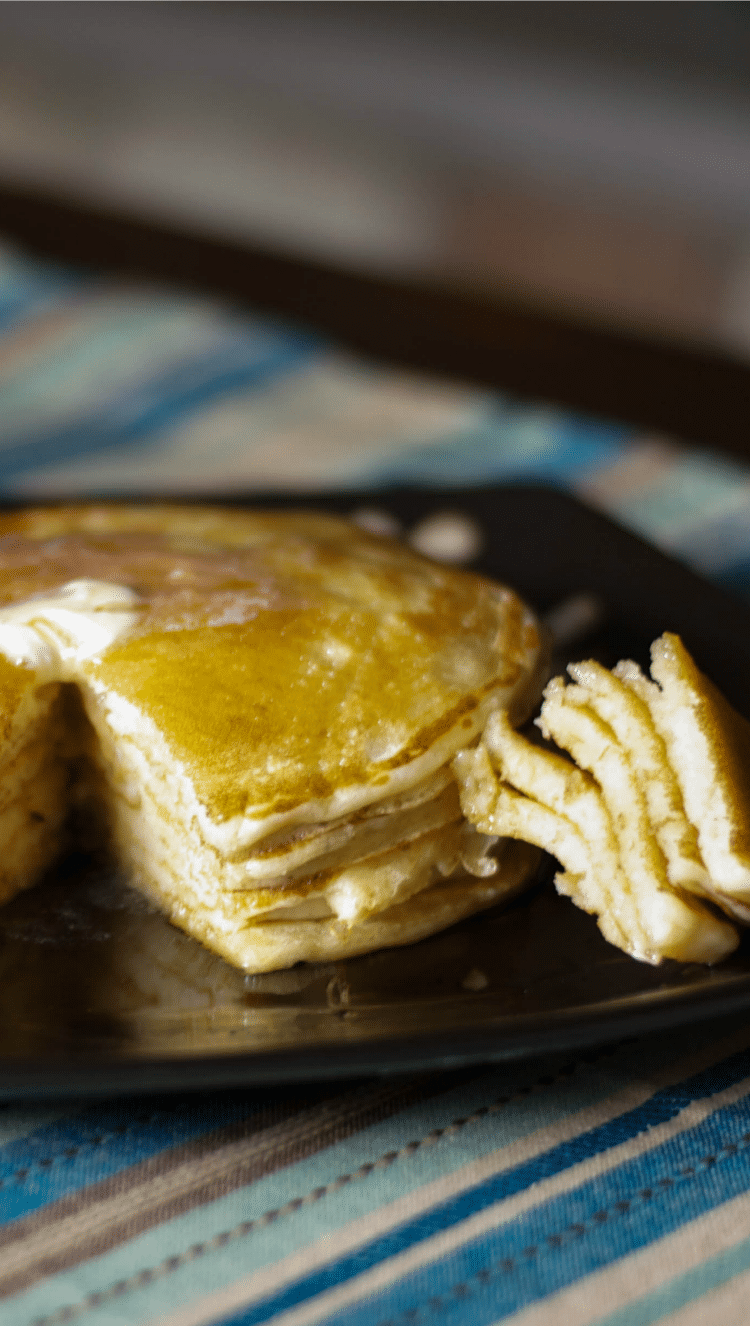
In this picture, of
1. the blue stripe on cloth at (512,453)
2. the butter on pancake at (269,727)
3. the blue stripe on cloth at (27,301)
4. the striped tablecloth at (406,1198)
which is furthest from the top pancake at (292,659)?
the blue stripe on cloth at (27,301)

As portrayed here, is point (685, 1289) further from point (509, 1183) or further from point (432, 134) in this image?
point (432, 134)

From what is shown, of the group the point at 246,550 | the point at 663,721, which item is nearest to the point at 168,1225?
the point at 663,721

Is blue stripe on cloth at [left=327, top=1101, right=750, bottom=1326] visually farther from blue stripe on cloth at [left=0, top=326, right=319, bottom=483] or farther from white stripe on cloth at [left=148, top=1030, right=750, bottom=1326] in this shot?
blue stripe on cloth at [left=0, top=326, right=319, bottom=483]

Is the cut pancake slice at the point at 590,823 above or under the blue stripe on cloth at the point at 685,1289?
above

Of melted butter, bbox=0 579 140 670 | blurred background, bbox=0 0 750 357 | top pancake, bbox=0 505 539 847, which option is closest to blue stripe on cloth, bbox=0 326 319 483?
top pancake, bbox=0 505 539 847

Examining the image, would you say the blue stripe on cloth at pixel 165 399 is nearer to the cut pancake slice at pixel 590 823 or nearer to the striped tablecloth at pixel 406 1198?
the cut pancake slice at pixel 590 823

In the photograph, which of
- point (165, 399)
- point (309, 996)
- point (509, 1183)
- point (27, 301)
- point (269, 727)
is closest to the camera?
point (509, 1183)

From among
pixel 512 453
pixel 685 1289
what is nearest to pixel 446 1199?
pixel 685 1289
